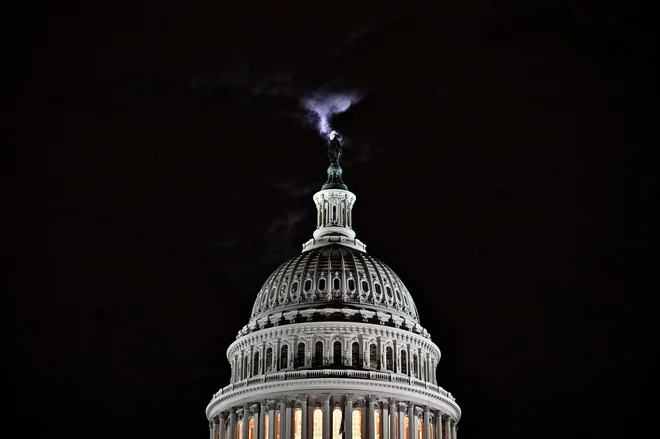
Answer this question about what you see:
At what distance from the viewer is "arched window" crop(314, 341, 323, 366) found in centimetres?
11956

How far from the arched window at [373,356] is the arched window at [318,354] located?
4626 mm

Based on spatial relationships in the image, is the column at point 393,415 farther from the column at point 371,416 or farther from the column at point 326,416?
the column at point 326,416

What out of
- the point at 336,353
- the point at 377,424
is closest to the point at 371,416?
the point at 377,424

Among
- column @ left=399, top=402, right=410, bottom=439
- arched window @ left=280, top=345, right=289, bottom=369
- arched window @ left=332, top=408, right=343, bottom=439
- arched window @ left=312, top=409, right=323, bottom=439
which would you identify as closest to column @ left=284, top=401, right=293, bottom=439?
arched window @ left=312, top=409, right=323, bottom=439

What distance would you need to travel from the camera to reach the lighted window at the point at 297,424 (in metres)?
115

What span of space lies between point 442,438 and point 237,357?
2144cm

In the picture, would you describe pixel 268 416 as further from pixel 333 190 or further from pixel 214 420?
pixel 333 190

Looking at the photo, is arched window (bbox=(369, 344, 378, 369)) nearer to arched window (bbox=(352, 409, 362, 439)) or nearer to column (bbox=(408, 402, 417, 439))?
column (bbox=(408, 402, 417, 439))

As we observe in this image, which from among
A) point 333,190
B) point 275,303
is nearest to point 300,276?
point 275,303

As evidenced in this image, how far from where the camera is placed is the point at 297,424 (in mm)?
115938

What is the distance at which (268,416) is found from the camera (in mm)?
117062

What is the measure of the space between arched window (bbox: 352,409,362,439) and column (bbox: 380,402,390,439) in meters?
1.99

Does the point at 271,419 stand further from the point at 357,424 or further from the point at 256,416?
the point at 357,424

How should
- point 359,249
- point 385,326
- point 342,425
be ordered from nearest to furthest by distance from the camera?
point 342,425 → point 385,326 → point 359,249
